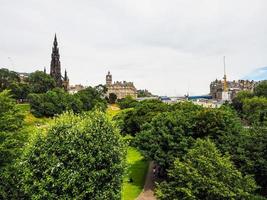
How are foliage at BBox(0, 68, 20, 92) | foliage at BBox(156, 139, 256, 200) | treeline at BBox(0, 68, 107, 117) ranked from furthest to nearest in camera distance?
foliage at BBox(0, 68, 20, 92) → treeline at BBox(0, 68, 107, 117) → foliage at BBox(156, 139, 256, 200)

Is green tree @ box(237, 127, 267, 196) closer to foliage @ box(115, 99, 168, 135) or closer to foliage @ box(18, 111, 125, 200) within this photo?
foliage @ box(18, 111, 125, 200)

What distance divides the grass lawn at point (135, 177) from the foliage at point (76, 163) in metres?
8.27

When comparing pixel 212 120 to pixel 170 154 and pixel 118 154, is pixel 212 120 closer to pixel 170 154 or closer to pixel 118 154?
pixel 170 154

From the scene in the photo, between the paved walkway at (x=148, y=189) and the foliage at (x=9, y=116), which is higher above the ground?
the foliage at (x=9, y=116)

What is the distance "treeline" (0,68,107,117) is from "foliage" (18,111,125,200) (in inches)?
2484

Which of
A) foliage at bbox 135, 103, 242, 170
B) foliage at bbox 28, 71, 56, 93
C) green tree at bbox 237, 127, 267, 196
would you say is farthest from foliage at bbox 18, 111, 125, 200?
foliage at bbox 28, 71, 56, 93

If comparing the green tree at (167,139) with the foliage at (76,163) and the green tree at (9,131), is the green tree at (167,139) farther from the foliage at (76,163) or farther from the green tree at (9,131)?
the foliage at (76,163)

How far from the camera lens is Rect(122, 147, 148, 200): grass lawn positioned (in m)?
45.5

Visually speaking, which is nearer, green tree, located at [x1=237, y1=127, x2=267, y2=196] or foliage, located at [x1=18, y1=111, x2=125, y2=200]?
foliage, located at [x1=18, y1=111, x2=125, y2=200]

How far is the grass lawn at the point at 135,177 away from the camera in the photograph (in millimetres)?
45537

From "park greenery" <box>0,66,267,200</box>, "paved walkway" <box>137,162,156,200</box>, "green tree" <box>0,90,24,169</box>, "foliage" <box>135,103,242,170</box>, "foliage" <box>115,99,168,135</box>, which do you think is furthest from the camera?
"foliage" <box>115,99,168,135</box>

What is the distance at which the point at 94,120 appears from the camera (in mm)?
30641

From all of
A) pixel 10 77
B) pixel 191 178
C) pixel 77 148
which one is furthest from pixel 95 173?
pixel 10 77

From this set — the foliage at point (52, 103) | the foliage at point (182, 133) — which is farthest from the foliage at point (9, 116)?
the foliage at point (52, 103)
